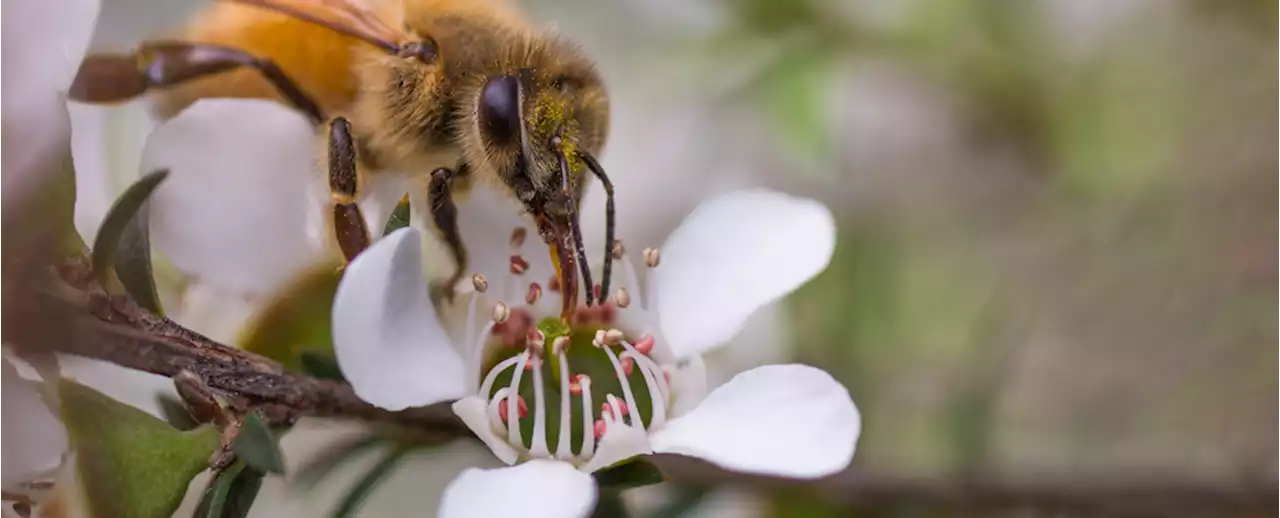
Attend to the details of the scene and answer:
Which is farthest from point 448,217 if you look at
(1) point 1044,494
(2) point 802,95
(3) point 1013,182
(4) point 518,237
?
(3) point 1013,182

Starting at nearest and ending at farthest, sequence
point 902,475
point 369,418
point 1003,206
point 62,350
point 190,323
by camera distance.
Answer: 1. point 62,350
2. point 369,418
3. point 190,323
4. point 902,475
5. point 1003,206

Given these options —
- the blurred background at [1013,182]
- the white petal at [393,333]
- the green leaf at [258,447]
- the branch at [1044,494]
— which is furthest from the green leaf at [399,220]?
the blurred background at [1013,182]

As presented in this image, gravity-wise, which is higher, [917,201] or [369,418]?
[917,201]

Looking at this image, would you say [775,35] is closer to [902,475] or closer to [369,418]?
[902,475]

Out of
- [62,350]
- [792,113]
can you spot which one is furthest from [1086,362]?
[62,350]

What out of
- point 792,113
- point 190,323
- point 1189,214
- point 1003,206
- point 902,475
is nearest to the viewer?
point 190,323

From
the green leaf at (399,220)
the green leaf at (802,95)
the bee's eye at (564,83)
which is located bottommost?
the green leaf at (399,220)

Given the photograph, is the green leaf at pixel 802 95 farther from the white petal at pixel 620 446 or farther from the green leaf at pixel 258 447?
the green leaf at pixel 258 447
